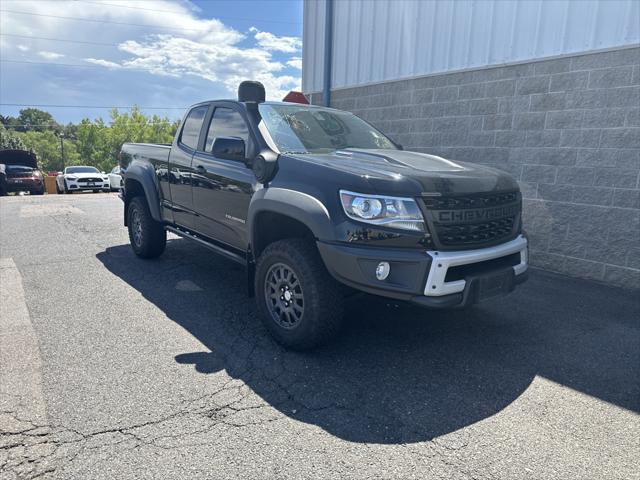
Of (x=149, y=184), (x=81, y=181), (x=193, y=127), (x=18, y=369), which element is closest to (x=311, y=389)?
(x=18, y=369)

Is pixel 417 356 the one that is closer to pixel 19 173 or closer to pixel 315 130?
pixel 315 130

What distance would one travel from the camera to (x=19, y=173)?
61.9ft

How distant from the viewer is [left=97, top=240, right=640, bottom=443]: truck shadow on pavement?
9.07 ft

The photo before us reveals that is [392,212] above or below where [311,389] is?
above

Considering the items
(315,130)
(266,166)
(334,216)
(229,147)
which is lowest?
(334,216)

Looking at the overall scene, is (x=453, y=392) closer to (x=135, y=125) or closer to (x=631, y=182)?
(x=631, y=182)

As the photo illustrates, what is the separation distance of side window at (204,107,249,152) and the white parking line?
7.31 feet

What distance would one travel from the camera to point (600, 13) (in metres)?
5.30

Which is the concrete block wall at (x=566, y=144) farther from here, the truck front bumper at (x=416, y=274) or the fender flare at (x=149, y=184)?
the fender flare at (x=149, y=184)

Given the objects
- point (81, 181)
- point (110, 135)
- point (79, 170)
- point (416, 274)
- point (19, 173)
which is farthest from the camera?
point (110, 135)

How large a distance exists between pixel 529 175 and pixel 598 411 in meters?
3.91

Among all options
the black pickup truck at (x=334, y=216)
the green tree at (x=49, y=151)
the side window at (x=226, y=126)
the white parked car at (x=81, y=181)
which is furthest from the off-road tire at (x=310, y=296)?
the green tree at (x=49, y=151)

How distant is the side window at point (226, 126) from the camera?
13.7 ft

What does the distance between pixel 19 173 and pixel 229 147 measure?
62.7ft
